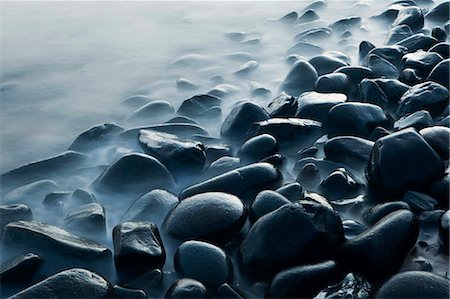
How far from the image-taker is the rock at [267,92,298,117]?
3.30m

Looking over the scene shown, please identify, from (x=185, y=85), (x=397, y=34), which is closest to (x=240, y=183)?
(x=185, y=85)

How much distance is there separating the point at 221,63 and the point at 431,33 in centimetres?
162

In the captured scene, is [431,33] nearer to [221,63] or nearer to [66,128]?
[221,63]

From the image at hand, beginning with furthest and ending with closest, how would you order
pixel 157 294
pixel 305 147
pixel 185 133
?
pixel 185 133
pixel 305 147
pixel 157 294

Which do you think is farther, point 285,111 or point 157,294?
point 285,111

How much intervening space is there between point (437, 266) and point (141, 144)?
160 cm

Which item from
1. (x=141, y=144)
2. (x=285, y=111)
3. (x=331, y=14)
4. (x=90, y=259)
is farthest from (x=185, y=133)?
(x=331, y=14)

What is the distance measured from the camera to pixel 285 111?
3312 millimetres

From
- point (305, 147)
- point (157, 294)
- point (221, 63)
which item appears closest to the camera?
point (157, 294)

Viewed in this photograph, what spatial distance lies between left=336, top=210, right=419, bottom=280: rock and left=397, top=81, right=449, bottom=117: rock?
1.23m

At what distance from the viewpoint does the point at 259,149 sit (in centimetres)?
290

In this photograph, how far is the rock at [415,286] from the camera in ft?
6.02

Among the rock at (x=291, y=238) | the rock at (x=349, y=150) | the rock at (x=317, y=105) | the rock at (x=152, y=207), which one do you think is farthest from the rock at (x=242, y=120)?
the rock at (x=291, y=238)

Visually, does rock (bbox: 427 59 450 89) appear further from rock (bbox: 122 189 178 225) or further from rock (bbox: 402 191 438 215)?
rock (bbox: 122 189 178 225)
